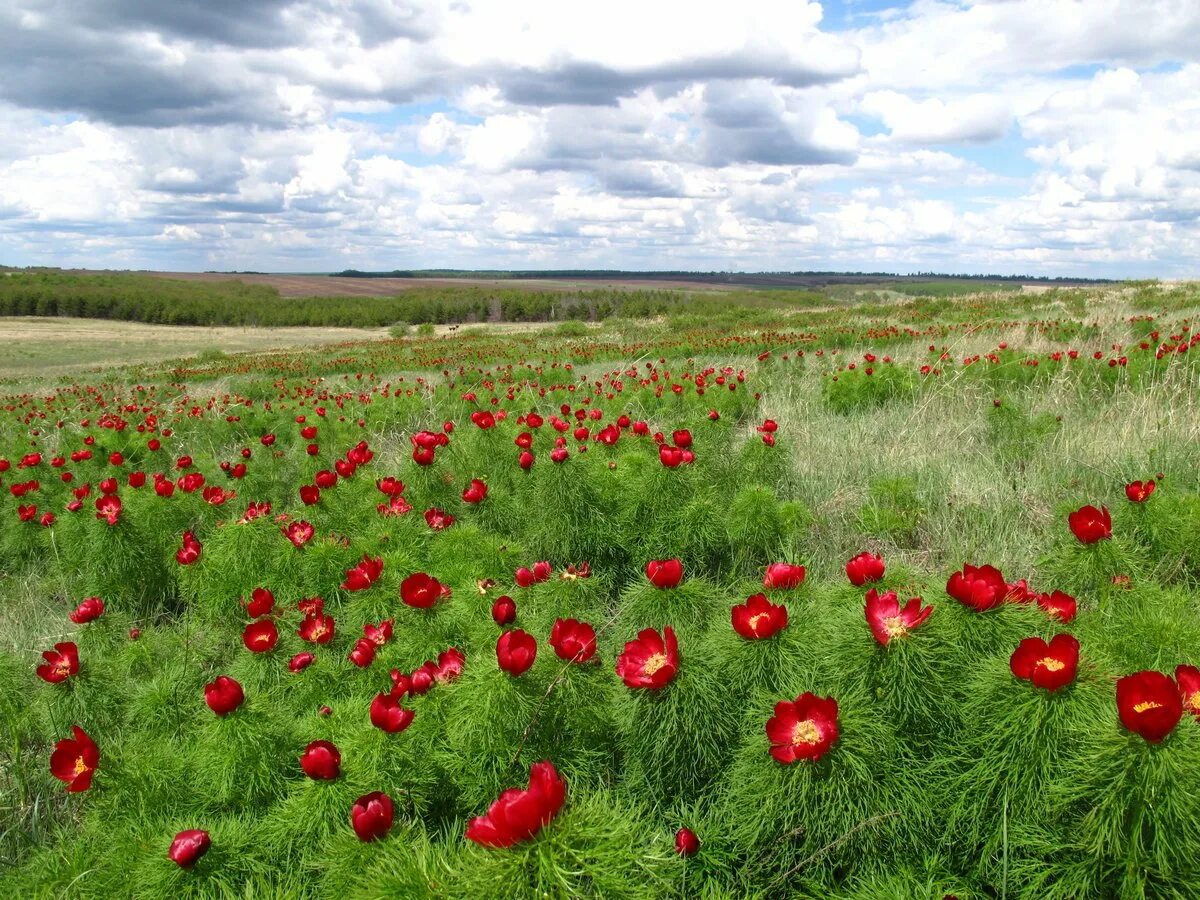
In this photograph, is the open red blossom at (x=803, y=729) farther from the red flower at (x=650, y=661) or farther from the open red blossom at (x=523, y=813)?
the open red blossom at (x=523, y=813)

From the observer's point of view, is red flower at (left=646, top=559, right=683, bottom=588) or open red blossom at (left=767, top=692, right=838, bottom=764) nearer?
open red blossom at (left=767, top=692, right=838, bottom=764)

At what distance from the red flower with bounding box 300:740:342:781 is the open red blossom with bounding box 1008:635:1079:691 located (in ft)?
5.21

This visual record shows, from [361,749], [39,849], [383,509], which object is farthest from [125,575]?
[361,749]

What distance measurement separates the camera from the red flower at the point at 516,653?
1871mm

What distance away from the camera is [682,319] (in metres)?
31.2

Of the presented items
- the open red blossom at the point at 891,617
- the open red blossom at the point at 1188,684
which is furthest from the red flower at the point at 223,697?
the open red blossom at the point at 1188,684

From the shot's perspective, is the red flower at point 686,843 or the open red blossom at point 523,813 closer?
the open red blossom at point 523,813

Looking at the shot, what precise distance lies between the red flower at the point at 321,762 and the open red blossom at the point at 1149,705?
1.71 m

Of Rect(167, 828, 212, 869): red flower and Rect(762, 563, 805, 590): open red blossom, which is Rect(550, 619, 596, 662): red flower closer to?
Rect(762, 563, 805, 590): open red blossom

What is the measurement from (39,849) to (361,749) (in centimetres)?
151

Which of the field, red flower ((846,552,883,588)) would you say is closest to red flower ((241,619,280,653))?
the field

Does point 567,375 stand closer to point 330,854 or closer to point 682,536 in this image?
point 682,536

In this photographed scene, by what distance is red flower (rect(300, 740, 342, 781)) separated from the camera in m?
1.82

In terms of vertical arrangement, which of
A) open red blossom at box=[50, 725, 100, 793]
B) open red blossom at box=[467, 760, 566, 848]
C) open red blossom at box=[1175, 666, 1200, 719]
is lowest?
open red blossom at box=[50, 725, 100, 793]
